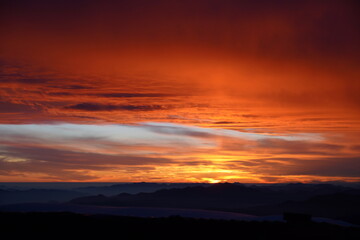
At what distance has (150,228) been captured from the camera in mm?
24562

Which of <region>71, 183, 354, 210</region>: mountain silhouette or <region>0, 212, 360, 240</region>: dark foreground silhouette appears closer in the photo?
<region>0, 212, 360, 240</region>: dark foreground silhouette

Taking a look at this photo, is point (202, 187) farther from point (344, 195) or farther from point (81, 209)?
point (81, 209)

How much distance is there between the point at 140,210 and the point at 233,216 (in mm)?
7023

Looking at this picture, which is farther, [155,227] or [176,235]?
[155,227]

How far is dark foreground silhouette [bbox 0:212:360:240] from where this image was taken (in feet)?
74.1

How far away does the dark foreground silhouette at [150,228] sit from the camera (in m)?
22.6

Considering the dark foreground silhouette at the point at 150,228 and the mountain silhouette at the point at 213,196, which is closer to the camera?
the dark foreground silhouette at the point at 150,228

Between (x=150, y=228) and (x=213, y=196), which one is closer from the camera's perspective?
(x=150, y=228)

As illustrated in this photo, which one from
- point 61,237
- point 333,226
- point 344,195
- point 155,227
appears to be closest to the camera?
point 61,237

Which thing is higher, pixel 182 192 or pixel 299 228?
pixel 182 192

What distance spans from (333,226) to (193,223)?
856 cm

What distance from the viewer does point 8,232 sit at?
22.3 metres

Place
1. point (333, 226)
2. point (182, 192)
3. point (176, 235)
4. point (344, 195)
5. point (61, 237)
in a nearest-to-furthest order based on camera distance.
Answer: point (61, 237) < point (176, 235) < point (333, 226) < point (344, 195) < point (182, 192)

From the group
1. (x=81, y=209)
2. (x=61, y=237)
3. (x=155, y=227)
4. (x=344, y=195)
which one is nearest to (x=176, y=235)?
(x=155, y=227)
